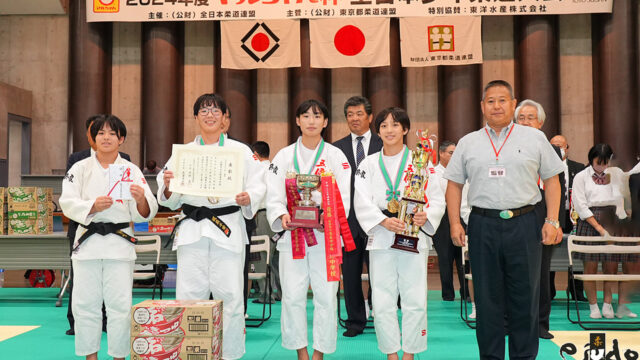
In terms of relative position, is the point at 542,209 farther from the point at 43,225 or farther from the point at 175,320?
the point at 43,225

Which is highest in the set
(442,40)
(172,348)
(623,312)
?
(442,40)

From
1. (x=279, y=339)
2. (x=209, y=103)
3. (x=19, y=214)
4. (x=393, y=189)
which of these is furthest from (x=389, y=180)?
(x=19, y=214)

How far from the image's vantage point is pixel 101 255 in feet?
11.4

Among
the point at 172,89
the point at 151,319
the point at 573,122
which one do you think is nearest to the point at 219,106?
the point at 151,319

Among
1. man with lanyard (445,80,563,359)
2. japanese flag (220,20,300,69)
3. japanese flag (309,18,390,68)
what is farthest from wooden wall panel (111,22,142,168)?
man with lanyard (445,80,563,359)

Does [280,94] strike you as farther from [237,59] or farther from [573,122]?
[573,122]

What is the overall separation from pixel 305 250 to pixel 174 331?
97cm

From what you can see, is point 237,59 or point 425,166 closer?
point 425,166

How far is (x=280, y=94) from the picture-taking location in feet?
40.5

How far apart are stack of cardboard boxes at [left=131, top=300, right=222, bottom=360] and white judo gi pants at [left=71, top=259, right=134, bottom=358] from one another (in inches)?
10.2

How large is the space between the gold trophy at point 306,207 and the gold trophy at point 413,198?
0.55 m

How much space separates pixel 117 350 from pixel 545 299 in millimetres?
3382

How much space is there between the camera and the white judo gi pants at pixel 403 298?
3557mm

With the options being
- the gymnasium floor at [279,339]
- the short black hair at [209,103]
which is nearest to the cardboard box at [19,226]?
the gymnasium floor at [279,339]
